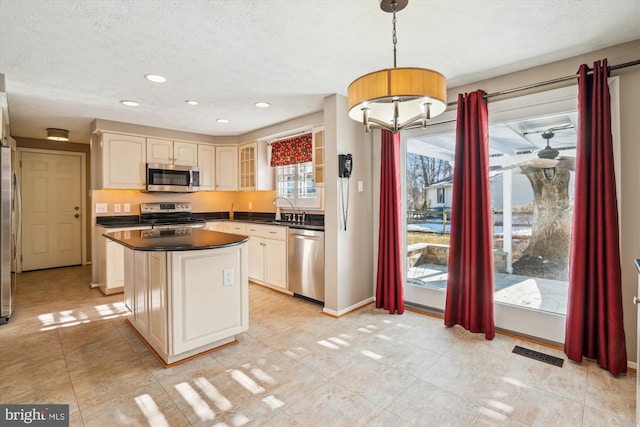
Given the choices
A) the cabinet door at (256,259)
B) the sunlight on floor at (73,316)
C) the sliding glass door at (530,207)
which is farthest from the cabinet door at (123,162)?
the sliding glass door at (530,207)

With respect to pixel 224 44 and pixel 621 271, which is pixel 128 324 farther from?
pixel 621 271

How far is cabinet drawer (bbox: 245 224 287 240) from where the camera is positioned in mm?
4231

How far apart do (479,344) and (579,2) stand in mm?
2563

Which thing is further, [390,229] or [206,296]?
[390,229]

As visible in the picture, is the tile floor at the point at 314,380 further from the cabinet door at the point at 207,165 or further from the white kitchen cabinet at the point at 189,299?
the cabinet door at the point at 207,165

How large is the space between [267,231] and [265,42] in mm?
2664

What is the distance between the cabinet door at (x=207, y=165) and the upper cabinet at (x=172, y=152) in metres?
0.09

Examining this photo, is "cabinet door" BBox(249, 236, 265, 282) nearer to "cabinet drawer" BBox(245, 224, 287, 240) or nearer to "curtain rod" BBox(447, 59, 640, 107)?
"cabinet drawer" BBox(245, 224, 287, 240)

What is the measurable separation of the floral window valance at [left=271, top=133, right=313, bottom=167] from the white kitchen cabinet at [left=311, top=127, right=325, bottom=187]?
1.90ft

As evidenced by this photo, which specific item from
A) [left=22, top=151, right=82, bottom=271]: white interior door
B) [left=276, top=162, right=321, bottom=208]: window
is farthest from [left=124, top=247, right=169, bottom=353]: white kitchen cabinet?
[left=22, top=151, right=82, bottom=271]: white interior door

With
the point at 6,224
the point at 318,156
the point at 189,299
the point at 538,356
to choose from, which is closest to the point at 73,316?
the point at 6,224

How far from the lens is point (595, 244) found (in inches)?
93.3

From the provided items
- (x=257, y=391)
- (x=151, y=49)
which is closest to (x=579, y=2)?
Result: (x=151, y=49)

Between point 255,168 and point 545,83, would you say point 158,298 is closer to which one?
point 255,168
